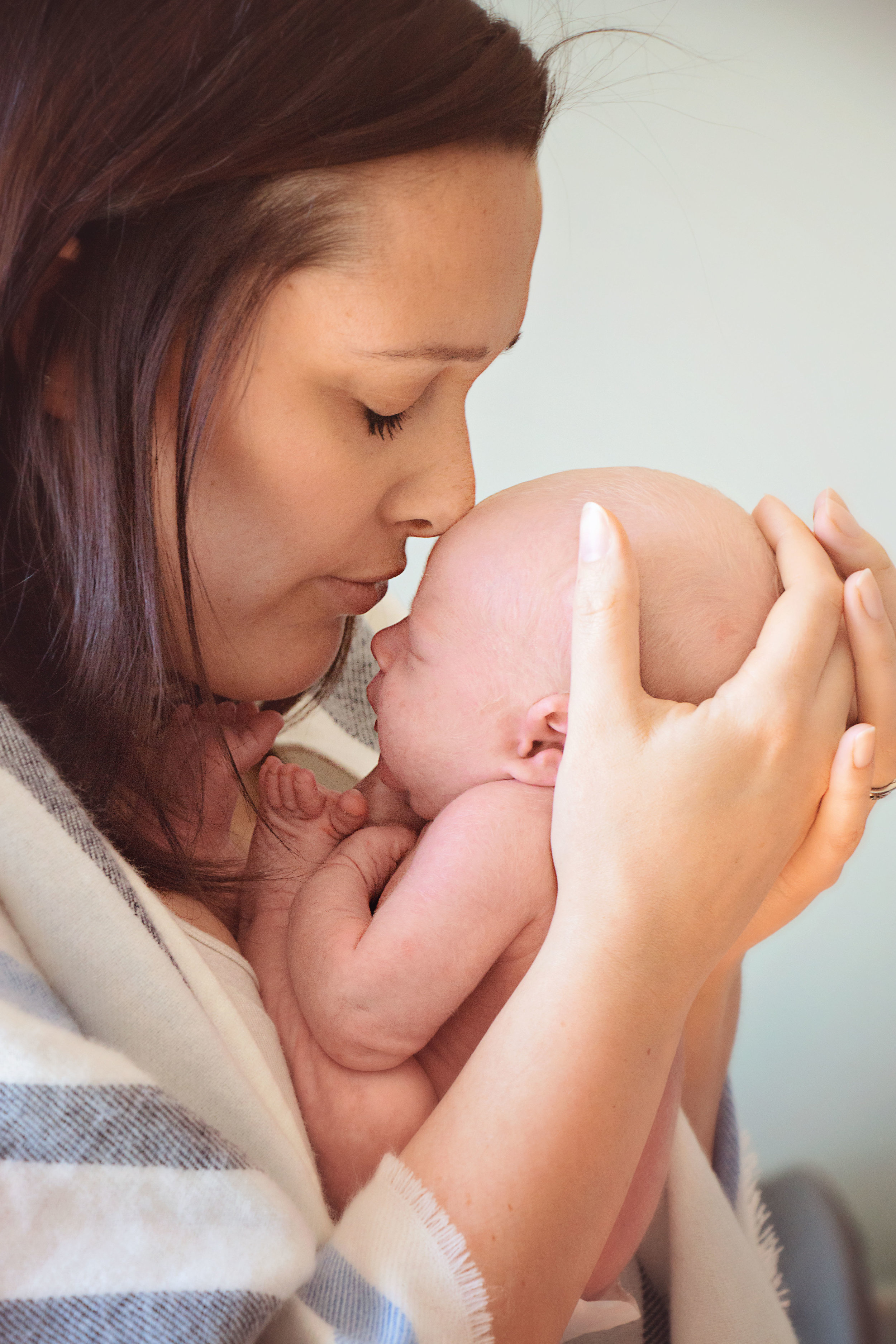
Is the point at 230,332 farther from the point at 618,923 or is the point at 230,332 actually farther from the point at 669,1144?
the point at 669,1144

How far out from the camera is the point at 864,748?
Result: 79cm

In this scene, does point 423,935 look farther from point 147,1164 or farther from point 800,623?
point 800,623

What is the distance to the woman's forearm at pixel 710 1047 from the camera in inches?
39.6

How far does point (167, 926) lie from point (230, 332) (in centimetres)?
42

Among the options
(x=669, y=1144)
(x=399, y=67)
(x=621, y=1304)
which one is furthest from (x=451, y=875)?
(x=399, y=67)

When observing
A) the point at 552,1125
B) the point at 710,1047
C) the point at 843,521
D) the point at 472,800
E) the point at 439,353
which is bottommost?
the point at 710,1047

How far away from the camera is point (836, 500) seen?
2.95 ft

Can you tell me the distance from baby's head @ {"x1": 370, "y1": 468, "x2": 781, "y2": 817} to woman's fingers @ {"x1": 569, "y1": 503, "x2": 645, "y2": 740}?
7 centimetres

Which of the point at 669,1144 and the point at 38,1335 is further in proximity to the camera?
the point at 669,1144

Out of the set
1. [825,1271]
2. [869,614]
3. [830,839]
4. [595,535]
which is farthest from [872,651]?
[825,1271]

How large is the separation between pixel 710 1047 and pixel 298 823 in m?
0.50

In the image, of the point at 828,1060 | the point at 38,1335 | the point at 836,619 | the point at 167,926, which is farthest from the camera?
the point at 828,1060

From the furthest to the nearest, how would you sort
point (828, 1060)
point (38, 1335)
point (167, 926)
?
point (828, 1060) < point (167, 926) < point (38, 1335)

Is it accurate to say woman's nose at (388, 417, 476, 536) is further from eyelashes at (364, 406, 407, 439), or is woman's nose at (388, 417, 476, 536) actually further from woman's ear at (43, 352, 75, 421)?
woman's ear at (43, 352, 75, 421)
